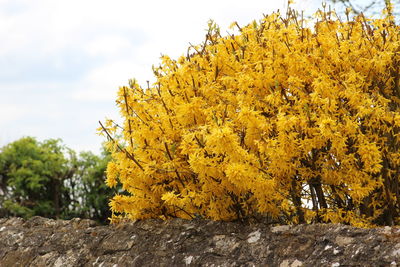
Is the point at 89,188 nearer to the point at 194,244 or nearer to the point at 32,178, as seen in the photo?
the point at 32,178

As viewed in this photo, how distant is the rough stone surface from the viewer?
376 centimetres

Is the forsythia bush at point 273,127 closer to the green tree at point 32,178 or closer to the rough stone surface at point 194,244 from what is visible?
the rough stone surface at point 194,244

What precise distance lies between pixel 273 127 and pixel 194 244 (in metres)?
1.23

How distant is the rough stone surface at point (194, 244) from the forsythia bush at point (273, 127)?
0.27 metres

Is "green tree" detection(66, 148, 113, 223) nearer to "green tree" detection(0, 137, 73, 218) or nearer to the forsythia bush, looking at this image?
"green tree" detection(0, 137, 73, 218)

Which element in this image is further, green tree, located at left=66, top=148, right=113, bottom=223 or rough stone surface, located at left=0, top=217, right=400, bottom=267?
green tree, located at left=66, top=148, right=113, bottom=223

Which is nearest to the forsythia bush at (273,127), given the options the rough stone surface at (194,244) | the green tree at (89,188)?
the rough stone surface at (194,244)

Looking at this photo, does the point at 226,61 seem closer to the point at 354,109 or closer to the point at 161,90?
the point at 161,90

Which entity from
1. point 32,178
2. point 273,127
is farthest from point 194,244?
point 32,178

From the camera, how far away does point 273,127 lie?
4566 millimetres

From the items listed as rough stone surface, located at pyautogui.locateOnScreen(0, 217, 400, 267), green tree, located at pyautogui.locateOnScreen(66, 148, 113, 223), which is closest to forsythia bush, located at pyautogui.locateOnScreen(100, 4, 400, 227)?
rough stone surface, located at pyautogui.locateOnScreen(0, 217, 400, 267)

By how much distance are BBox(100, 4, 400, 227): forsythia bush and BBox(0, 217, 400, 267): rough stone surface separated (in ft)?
0.87

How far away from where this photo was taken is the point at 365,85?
16.1ft

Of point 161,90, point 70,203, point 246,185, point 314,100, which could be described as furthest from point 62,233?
point 70,203
